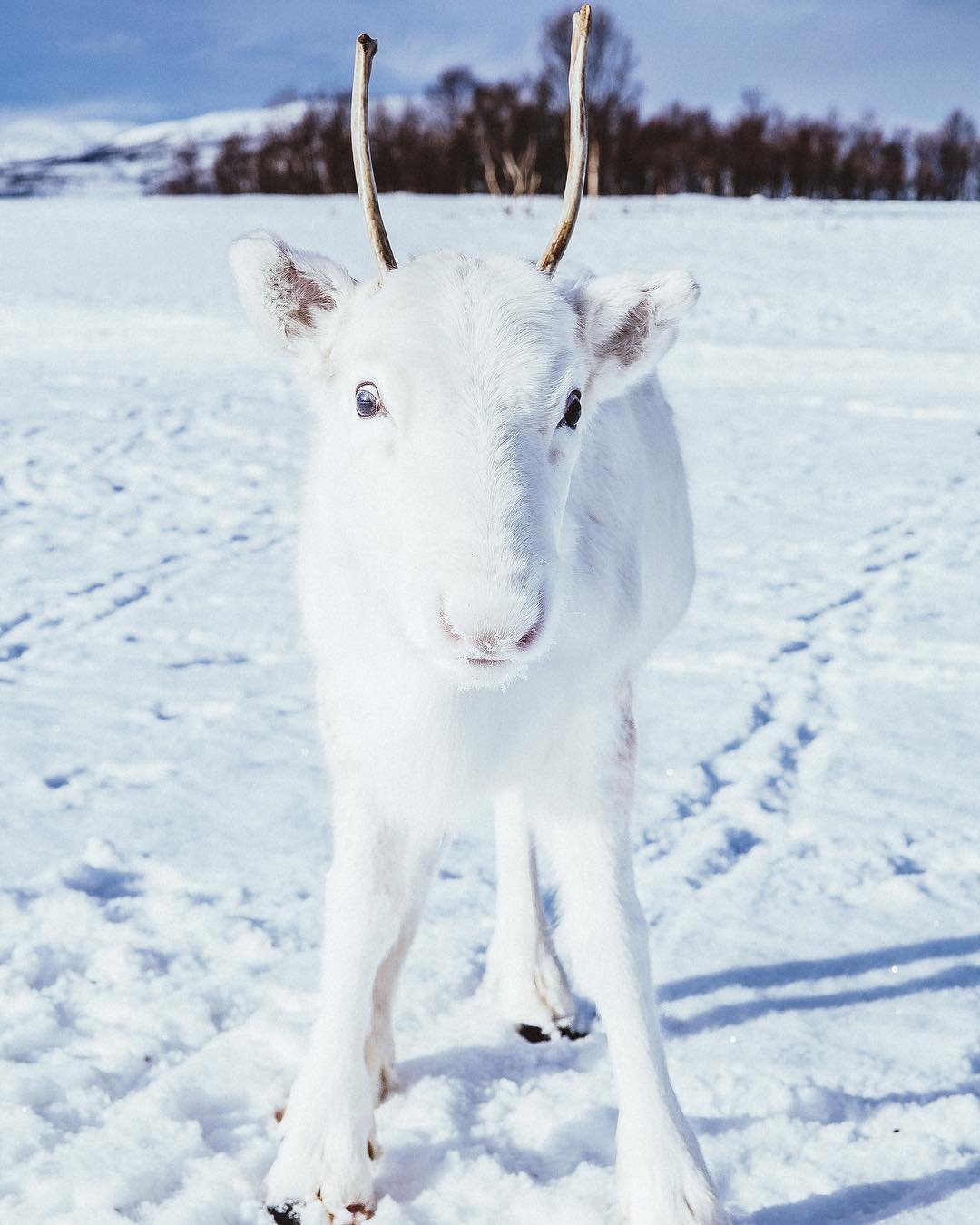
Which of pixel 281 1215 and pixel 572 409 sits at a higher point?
pixel 572 409

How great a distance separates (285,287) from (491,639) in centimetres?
90

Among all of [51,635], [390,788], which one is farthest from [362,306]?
[51,635]

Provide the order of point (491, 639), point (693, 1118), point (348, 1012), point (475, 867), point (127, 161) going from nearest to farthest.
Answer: point (491, 639) → point (348, 1012) → point (693, 1118) → point (475, 867) → point (127, 161)

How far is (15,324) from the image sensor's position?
49.4 feet

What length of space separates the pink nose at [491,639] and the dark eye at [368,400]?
466 millimetres

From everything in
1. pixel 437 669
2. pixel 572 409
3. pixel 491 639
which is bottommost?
pixel 437 669

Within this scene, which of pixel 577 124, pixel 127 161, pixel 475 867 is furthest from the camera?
pixel 127 161

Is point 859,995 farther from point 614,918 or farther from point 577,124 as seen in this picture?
point 577,124

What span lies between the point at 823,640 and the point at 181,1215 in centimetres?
400

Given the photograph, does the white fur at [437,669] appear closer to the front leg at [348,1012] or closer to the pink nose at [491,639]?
the front leg at [348,1012]

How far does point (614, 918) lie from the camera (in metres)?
2.25

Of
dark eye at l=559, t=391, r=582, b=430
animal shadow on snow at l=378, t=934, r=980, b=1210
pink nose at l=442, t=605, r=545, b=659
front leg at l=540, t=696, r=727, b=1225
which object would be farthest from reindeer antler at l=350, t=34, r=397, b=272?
animal shadow on snow at l=378, t=934, r=980, b=1210

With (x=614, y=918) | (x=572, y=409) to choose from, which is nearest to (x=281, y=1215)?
(x=614, y=918)

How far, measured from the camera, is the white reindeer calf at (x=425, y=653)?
1887 millimetres
